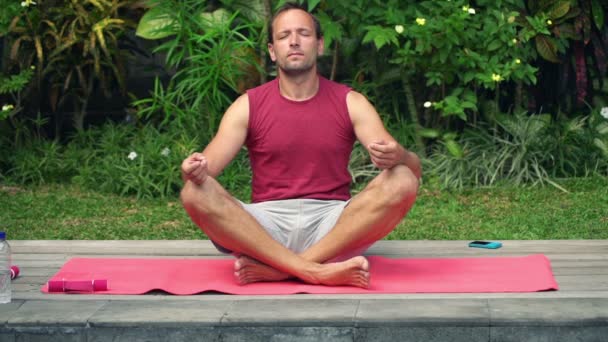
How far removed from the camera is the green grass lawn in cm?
638

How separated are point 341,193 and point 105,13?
405 centimetres

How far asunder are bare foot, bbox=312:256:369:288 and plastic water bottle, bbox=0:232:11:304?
115cm

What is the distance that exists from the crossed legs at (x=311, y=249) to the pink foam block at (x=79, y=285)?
1.44 ft

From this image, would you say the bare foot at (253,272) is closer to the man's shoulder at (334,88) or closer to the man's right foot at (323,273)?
the man's right foot at (323,273)

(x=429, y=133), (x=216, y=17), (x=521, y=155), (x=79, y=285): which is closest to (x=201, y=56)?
(x=216, y=17)

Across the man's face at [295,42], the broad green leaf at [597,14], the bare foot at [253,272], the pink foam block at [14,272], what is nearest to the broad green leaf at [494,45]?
the broad green leaf at [597,14]

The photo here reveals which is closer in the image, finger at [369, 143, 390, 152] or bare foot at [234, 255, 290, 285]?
finger at [369, 143, 390, 152]

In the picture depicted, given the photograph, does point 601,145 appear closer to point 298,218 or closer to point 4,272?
point 298,218

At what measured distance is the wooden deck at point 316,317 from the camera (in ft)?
12.7

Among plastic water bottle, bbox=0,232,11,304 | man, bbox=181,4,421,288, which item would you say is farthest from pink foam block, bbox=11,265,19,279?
man, bbox=181,4,421,288

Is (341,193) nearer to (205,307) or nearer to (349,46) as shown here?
(205,307)

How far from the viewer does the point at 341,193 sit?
4887 mm

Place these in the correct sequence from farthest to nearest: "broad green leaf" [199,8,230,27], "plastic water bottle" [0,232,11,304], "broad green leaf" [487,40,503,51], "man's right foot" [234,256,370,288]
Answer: "broad green leaf" [199,8,230,27], "broad green leaf" [487,40,503,51], "man's right foot" [234,256,370,288], "plastic water bottle" [0,232,11,304]

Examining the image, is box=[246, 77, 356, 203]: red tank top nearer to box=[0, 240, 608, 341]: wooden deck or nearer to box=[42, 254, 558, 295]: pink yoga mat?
box=[42, 254, 558, 295]: pink yoga mat
